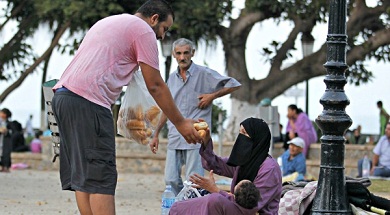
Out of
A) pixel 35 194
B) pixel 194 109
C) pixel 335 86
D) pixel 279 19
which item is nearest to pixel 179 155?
pixel 194 109

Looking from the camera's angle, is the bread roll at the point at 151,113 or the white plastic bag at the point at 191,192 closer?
the bread roll at the point at 151,113

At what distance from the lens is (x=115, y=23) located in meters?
6.75

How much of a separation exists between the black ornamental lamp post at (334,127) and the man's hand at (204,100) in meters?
1.54

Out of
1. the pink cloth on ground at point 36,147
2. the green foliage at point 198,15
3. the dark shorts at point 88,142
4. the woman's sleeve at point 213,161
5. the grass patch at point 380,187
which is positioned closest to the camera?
the dark shorts at point 88,142

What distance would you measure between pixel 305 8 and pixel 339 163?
1536 centimetres

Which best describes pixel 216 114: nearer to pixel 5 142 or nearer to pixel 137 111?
pixel 5 142

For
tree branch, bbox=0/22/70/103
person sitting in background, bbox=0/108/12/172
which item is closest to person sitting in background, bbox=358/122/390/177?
person sitting in background, bbox=0/108/12/172

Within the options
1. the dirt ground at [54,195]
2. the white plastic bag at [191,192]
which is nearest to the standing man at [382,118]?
the dirt ground at [54,195]

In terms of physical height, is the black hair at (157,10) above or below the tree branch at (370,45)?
below

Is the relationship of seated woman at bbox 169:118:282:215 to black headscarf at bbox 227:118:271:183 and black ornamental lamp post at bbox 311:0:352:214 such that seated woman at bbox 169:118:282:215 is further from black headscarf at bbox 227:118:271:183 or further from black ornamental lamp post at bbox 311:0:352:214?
black ornamental lamp post at bbox 311:0:352:214

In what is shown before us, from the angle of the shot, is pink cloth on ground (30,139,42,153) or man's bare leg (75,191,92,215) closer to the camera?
man's bare leg (75,191,92,215)

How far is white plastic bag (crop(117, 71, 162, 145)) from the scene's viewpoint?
7875mm

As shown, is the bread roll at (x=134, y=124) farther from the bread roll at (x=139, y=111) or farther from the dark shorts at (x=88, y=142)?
the dark shorts at (x=88, y=142)

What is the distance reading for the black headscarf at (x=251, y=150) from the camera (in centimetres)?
823
